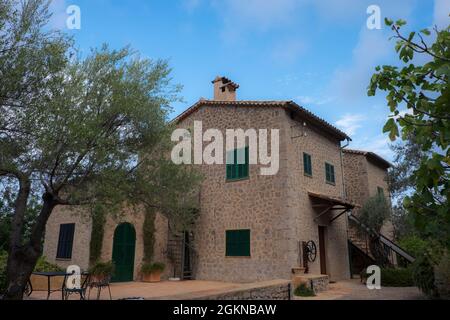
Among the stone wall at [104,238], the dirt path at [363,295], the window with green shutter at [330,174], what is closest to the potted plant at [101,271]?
the stone wall at [104,238]

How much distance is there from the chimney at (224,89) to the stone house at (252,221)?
126 centimetres

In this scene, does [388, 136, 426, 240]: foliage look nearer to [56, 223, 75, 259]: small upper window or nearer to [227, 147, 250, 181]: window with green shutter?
[227, 147, 250, 181]: window with green shutter

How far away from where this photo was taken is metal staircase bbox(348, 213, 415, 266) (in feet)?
45.5

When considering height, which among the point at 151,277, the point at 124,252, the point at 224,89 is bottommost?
the point at 151,277

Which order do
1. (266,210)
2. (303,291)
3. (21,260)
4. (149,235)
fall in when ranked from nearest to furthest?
1. (21,260)
2. (303,291)
3. (266,210)
4. (149,235)

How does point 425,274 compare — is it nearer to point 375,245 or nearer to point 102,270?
point 375,245

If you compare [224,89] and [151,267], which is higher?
[224,89]

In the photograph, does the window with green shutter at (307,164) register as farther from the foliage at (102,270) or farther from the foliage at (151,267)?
the foliage at (102,270)

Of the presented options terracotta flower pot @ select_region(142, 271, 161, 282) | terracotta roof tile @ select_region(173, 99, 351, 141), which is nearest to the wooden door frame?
terracotta roof tile @ select_region(173, 99, 351, 141)

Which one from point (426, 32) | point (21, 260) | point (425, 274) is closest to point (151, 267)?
point (21, 260)

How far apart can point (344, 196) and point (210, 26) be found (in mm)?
10514

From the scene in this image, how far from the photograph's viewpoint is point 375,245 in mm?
14375

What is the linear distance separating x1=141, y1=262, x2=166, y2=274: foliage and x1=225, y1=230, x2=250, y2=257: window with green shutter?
2.61 m

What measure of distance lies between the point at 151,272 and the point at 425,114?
11.7 metres
